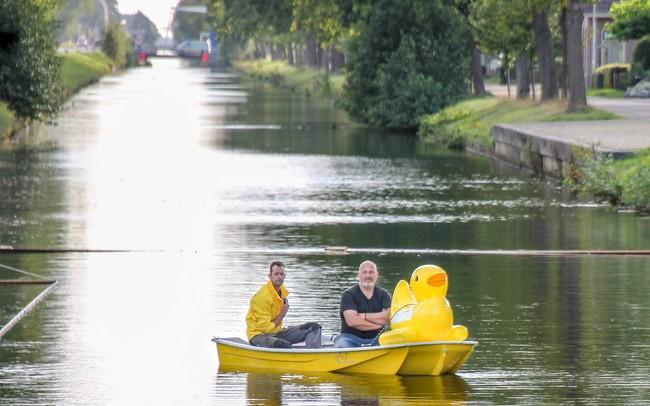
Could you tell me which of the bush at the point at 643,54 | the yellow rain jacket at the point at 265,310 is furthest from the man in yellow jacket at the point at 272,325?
the bush at the point at 643,54

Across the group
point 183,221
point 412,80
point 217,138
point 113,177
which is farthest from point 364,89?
point 183,221

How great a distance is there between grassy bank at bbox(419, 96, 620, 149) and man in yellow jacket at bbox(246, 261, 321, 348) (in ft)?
97.4

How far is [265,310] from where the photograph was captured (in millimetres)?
15641

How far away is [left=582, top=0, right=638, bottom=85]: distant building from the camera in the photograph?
71625 millimetres

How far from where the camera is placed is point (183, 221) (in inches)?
1157

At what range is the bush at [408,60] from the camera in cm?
5750

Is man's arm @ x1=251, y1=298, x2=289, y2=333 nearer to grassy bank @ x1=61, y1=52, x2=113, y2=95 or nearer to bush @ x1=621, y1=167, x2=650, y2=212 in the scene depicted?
bush @ x1=621, y1=167, x2=650, y2=212

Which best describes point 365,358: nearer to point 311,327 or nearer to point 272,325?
point 311,327

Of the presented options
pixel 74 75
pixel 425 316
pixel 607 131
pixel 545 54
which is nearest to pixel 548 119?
pixel 607 131

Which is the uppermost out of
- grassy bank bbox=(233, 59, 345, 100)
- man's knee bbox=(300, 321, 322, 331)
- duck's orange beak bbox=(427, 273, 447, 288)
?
duck's orange beak bbox=(427, 273, 447, 288)

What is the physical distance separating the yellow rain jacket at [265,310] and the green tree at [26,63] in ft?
107

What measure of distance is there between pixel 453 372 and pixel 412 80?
41.7 meters

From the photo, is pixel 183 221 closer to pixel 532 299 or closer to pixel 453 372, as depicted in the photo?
pixel 532 299

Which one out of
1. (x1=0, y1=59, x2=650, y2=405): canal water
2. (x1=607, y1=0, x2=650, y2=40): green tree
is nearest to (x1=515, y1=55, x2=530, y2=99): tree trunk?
(x1=607, y1=0, x2=650, y2=40): green tree
